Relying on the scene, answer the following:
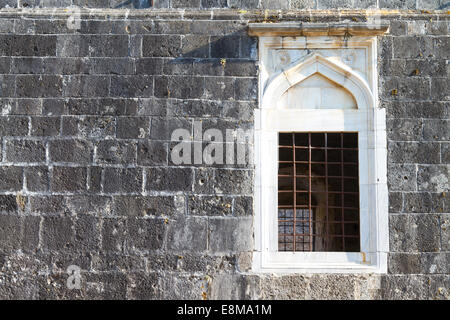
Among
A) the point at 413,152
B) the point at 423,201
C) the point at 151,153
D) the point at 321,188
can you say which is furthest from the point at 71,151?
the point at 321,188

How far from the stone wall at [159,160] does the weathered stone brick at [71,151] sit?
0.02 m

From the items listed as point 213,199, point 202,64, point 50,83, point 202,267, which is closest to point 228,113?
point 202,64

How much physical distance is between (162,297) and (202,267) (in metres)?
0.51

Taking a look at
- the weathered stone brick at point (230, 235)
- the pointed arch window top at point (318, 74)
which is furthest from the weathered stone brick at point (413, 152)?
the weathered stone brick at point (230, 235)

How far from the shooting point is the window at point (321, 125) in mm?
5164

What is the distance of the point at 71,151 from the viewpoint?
5227 millimetres

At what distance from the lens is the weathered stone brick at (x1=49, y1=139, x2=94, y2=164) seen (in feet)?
17.1

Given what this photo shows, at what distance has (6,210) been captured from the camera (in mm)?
5152

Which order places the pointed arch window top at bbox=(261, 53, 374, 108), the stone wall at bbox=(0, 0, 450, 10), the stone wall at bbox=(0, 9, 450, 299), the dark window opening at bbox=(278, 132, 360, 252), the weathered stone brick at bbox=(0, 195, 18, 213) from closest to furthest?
1. the stone wall at bbox=(0, 9, 450, 299)
2. the weathered stone brick at bbox=(0, 195, 18, 213)
3. the pointed arch window top at bbox=(261, 53, 374, 108)
4. the stone wall at bbox=(0, 0, 450, 10)
5. the dark window opening at bbox=(278, 132, 360, 252)

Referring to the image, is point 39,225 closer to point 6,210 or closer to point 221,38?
point 6,210

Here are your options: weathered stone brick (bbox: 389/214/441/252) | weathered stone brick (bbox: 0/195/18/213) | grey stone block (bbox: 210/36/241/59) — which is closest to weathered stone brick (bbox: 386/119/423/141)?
weathered stone brick (bbox: 389/214/441/252)

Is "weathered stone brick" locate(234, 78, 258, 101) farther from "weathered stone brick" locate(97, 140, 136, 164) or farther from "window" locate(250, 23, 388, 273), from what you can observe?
"weathered stone brick" locate(97, 140, 136, 164)

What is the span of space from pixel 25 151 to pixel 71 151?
0.51m

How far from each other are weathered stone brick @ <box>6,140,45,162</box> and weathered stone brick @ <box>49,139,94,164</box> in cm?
12
